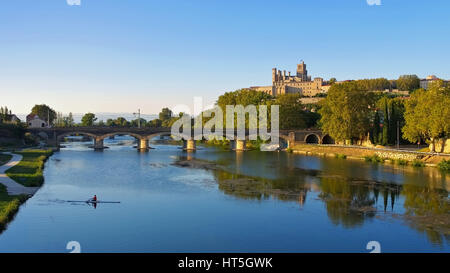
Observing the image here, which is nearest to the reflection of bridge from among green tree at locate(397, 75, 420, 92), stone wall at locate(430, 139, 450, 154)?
stone wall at locate(430, 139, 450, 154)

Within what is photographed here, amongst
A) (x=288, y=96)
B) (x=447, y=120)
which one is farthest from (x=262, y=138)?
(x=447, y=120)

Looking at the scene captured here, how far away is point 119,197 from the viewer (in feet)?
99.4

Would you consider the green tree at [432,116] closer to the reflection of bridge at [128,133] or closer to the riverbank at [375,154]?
the riverbank at [375,154]

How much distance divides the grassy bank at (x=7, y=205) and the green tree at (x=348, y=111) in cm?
4706

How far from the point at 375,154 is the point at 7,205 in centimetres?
4484

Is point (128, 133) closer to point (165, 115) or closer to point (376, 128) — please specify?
point (376, 128)

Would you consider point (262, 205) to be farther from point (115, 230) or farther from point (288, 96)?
point (288, 96)

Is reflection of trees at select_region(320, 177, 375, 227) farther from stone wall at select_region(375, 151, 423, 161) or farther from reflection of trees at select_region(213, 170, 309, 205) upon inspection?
stone wall at select_region(375, 151, 423, 161)

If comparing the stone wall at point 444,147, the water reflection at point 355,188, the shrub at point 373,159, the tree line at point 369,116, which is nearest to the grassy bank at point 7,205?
the water reflection at point 355,188

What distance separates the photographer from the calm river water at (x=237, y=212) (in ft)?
64.7

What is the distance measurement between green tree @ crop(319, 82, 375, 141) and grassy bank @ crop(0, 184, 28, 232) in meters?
47.1

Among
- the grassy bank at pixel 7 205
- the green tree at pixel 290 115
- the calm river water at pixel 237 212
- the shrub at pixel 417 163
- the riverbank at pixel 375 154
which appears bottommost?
the calm river water at pixel 237 212

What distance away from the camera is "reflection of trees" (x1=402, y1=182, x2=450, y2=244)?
21.6 meters

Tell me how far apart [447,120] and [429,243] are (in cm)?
3190
